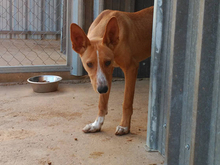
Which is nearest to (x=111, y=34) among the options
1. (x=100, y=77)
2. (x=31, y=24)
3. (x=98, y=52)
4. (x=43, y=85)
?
(x=98, y=52)

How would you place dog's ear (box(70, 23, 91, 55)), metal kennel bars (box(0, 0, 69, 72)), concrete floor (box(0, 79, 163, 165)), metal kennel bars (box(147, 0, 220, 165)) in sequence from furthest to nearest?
metal kennel bars (box(0, 0, 69, 72)), dog's ear (box(70, 23, 91, 55)), concrete floor (box(0, 79, 163, 165)), metal kennel bars (box(147, 0, 220, 165))

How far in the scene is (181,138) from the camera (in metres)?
2.13

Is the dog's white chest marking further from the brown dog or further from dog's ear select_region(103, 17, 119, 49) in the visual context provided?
dog's ear select_region(103, 17, 119, 49)

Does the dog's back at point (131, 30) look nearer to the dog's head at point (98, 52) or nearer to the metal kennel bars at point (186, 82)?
the dog's head at point (98, 52)

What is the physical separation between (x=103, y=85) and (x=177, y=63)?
27.7 inches

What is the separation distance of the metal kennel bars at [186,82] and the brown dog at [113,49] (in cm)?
44

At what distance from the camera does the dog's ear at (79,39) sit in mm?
2611

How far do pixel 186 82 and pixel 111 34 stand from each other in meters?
0.99

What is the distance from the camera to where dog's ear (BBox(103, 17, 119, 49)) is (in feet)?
8.72

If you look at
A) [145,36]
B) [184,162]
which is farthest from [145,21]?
[184,162]

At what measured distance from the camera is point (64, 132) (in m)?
3.04

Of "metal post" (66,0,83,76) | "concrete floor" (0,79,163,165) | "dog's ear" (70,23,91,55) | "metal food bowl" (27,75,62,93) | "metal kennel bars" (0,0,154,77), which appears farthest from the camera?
"metal kennel bars" (0,0,154,77)

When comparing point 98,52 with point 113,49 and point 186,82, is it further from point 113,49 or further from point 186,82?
point 186,82

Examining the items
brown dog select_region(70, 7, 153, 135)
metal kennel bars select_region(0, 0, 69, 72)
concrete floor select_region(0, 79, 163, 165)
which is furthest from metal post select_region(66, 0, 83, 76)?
metal kennel bars select_region(0, 0, 69, 72)
